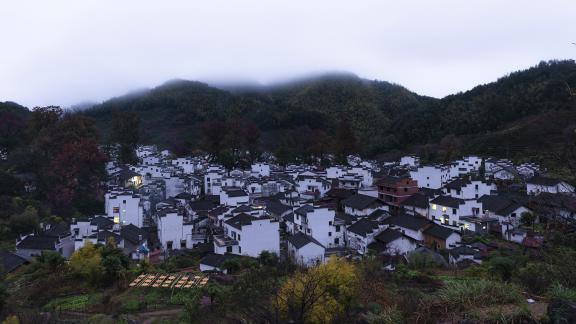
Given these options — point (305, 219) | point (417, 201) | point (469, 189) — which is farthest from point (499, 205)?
point (305, 219)

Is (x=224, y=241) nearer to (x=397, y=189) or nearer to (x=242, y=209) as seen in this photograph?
(x=242, y=209)

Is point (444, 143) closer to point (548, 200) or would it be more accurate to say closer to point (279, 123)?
point (279, 123)

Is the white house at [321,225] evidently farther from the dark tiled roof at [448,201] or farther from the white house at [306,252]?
the dark tiled roof at [448,201]

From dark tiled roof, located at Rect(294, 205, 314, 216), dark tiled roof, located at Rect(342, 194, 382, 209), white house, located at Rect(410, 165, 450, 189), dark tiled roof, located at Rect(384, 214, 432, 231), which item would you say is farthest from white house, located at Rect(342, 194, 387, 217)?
white house, located at Rect(410, 165, 450, 189)

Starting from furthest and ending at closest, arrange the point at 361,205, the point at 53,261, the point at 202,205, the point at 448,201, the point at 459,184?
the point at 459,184 < the point at 202,205 < the point at 361,205 < the point at 448,201 < the point at 53,261

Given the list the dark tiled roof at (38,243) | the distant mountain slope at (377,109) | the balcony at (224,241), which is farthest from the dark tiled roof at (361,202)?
the distant mountain slope at (377,109)

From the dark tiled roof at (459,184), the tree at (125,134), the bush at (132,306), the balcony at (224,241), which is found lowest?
the balcony at (224,241)
